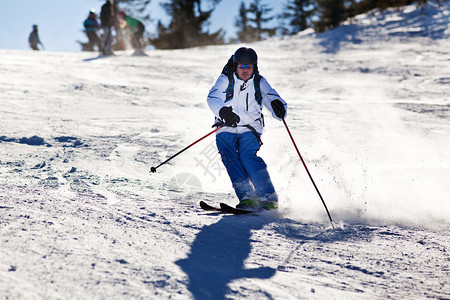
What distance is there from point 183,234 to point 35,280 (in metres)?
1.15

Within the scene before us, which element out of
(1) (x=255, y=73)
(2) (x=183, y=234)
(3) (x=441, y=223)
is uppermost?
(1) (x=255, y=73)

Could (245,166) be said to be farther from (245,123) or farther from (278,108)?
(278,108)

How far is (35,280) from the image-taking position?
2.14 metres

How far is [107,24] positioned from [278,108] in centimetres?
1255

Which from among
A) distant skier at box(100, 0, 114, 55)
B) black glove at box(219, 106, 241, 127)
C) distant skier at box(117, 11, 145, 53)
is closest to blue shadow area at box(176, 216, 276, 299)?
black glove at box(219, 106, 241, 127)

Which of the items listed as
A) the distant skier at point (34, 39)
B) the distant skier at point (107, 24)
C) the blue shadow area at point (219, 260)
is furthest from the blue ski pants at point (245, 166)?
the distant skier at point (34, 39)

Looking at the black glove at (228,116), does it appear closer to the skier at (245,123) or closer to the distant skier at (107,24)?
the skier at (245,123)

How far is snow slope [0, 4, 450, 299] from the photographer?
93.7 inches

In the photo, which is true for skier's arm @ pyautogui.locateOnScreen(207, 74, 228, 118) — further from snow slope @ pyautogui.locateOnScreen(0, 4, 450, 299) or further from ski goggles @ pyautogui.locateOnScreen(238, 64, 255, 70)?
snow slope @ pyautogui.locateOnScreen(0, 4, 450, 299)

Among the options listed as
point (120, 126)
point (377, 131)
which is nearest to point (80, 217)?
point (120, 126)

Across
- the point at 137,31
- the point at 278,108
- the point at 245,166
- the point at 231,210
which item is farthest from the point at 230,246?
the point at 137,31

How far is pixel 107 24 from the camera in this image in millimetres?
15000

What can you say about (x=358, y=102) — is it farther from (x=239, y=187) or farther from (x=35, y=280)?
(x=35, y=280)

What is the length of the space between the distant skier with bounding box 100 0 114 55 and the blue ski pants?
12.3m
